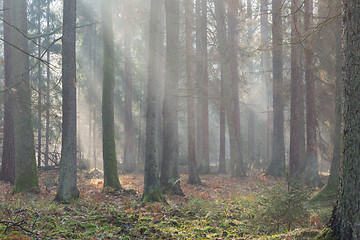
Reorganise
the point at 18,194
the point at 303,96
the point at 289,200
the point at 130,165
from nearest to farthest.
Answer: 1. the point at 289,200
2. the point at 18,194
3. the point at 303,96
4. the point at 130,165

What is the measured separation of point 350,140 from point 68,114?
7791 millimetres

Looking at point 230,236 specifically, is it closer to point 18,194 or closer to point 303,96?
point 18,194

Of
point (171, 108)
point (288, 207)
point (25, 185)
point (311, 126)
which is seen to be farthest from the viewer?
point (311, 126)

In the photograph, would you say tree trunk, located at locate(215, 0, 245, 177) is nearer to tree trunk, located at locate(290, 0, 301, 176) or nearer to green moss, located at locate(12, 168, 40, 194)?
tree trunk, located at locate(290, 0, 301, 176)

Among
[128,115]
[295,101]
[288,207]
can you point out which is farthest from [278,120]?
[288,207]

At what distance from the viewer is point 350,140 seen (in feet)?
14.7

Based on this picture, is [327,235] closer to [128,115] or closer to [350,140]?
[350,140]

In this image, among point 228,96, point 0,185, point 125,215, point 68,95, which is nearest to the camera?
point 125,215

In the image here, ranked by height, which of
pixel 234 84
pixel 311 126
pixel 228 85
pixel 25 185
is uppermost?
pixel 234 84

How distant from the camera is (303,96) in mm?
18578

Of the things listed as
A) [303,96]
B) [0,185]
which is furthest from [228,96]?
[0,185]

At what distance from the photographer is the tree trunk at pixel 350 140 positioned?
4395 millimetres

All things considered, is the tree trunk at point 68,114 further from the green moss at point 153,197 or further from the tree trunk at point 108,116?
the tree trunk at point 108,116

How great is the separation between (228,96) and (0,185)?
37.0 ft
